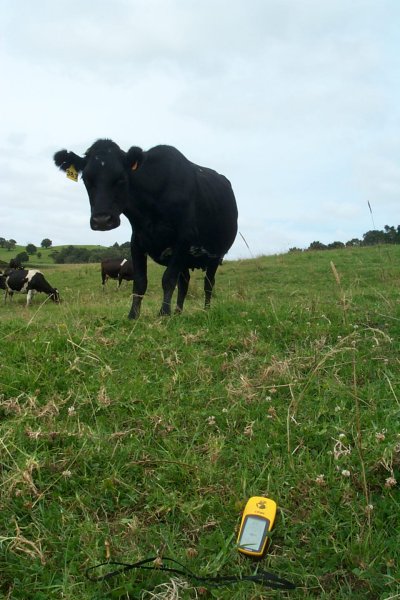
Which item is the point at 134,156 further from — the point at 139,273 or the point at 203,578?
the point at 203,578

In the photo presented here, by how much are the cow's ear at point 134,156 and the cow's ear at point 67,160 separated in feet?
2.42

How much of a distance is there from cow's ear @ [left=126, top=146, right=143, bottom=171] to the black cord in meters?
5.77

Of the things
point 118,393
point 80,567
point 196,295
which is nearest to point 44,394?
point 118,393

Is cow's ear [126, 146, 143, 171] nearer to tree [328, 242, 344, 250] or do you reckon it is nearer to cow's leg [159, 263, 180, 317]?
cow's leg [159, 263, 180, 317]

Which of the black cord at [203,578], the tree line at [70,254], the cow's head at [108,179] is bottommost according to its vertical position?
the black cord at [203,578]

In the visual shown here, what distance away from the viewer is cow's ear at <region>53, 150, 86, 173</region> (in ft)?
24.9

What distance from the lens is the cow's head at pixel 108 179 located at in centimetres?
686

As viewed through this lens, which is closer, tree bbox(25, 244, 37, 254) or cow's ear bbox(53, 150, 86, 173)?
cow's ear bbox(53, 150, 86, 173)

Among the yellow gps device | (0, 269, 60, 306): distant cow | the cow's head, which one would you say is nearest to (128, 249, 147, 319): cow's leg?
the cow's head

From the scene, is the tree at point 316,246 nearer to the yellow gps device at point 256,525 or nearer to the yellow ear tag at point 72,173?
the yellow ear tag at point 72,173

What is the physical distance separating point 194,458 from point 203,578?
91 cm

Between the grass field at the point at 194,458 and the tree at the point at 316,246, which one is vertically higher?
the tree at the point at 316,246

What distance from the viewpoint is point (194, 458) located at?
323cm

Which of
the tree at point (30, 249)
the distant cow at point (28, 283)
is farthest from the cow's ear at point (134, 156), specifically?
the tree at point (30, 249)
